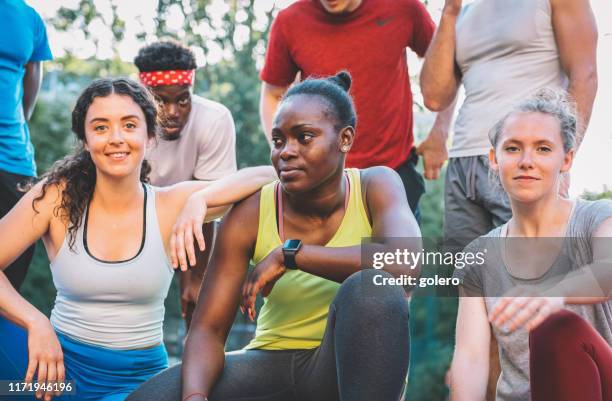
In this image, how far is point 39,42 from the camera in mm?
4270

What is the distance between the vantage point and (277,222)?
9.96 ft

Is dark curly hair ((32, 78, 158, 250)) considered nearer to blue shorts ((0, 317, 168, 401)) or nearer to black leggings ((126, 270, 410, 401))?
blue shorts ((0, 317, 168, 401))

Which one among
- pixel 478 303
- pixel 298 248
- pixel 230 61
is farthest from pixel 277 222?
pixel 230 61

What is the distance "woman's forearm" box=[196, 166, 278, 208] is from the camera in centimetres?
314

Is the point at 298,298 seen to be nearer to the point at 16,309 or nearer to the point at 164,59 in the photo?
the point at 16,309

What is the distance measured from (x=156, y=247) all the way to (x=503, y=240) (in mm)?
1303

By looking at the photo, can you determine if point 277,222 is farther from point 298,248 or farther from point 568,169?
point 568,169

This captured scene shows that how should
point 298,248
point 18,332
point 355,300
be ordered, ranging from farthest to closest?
point 18,332 → point 298,248 → point 355,300

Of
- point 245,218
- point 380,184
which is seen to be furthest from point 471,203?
point 245,218

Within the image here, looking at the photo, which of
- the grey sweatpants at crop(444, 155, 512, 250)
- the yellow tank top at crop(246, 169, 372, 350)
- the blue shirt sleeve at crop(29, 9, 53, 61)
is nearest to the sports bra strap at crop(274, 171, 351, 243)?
the yellow tank top at crop(246, 169, 372, 350)

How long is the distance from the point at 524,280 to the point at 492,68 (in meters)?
1.08

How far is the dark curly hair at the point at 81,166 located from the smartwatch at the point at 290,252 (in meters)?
0.97

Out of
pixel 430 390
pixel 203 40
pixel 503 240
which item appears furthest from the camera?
pixel 203 40

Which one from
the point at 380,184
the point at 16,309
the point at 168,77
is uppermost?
the point at 168,77
